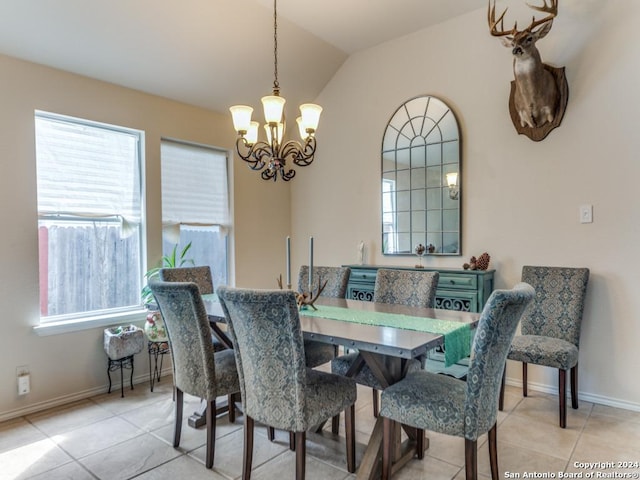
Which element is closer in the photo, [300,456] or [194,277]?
[300,456]

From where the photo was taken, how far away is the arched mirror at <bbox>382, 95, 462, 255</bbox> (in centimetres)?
365

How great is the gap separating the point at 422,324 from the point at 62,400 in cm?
279

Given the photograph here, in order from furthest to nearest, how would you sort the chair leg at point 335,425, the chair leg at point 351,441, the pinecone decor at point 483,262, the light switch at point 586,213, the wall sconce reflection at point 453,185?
the wall sconce reflection at point 453,185 → the pinecone decor at point 483,262 → the light switch at point 586,213 → the chair leg at point 335,425 → the chair leg at point 351,441

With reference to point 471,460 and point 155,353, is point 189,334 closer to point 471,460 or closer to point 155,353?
point 155,353

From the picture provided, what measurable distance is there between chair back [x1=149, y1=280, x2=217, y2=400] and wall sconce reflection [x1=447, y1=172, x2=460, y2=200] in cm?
241

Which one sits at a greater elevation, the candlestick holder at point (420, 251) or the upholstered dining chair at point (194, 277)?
the candlestick holder at point (420, 251)

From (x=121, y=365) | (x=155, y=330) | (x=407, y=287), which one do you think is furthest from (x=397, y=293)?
(x=121, y=365)

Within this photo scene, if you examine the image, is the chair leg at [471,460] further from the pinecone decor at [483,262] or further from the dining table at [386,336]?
the pinecone decor at [483,262]

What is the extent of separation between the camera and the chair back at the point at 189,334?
2.18 meters

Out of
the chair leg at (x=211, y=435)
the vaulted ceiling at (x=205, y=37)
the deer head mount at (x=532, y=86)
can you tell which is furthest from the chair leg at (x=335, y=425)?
the vaulted ceiling at (x=205, y=37)

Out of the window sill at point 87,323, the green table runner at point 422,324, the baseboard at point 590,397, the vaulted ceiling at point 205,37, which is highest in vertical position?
the vaulted ceiling at point 205,37

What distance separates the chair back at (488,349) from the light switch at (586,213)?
5.35 feet

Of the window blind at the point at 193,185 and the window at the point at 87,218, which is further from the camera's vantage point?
the window blind at the point at 193,185

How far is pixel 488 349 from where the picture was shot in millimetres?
1739
